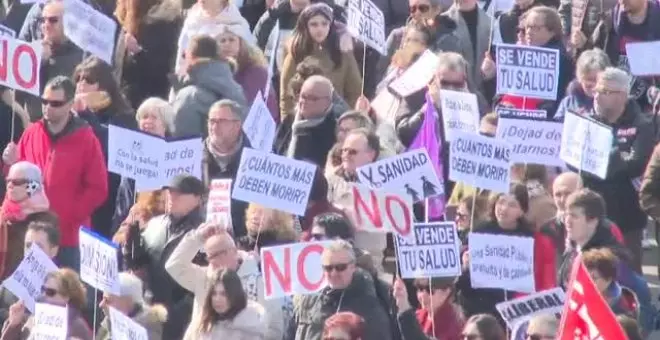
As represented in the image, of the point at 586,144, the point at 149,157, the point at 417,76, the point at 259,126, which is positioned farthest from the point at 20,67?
the point at 586,144

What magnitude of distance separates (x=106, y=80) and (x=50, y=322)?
3190 millimetres

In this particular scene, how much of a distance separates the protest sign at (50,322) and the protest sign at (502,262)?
2.18 metres

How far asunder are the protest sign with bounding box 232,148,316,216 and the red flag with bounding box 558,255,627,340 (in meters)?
3.35

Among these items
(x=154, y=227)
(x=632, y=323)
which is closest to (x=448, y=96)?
(x=154, y=227)

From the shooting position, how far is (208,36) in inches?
628

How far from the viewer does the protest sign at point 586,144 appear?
1407 centimetres

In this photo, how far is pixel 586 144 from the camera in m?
14.2

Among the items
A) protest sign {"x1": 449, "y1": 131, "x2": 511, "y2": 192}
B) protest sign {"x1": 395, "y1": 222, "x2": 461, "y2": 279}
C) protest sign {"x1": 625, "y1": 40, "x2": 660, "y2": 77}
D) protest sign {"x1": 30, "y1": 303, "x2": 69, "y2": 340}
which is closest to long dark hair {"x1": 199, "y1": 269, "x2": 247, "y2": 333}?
protest sign {"x1": 30, "y1": 303, "x2": 69, "y2": 340}

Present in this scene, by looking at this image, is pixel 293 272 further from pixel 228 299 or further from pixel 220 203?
pixel 220 203

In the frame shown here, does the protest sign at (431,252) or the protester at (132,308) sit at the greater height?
the protest sign at (431,252)

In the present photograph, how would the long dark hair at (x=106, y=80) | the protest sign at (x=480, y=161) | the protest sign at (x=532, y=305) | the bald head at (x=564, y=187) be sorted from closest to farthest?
1. the protest sign at (x=532, y=305)
2. the protest sign at (x=480, y=161)
3. the bald head at (x=564, y=187)
4. the long dark hair at (x=106, y=80)

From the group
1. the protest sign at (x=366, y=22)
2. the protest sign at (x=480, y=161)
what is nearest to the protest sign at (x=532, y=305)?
the protest sign at (x=480, y=161)

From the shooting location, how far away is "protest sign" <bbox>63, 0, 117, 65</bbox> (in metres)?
16.4

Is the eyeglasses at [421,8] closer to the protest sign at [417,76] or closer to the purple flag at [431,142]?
the protest sign at [417,76]
